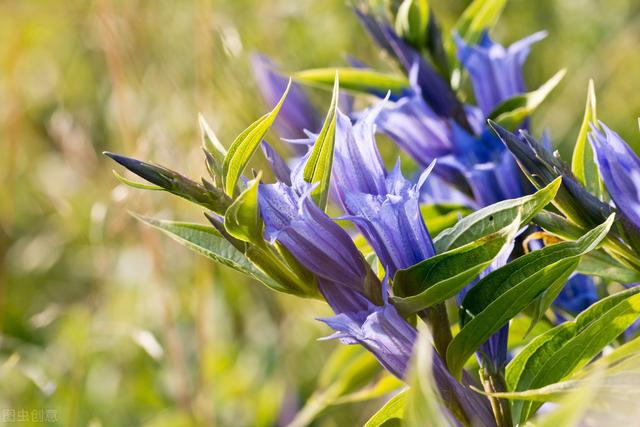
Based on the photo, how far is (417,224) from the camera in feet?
1.72

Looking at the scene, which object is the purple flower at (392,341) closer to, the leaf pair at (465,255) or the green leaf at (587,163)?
the leaf pair at (465,255)

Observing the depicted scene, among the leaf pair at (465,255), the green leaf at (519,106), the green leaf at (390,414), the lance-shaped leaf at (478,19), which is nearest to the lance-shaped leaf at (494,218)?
the leaf pair at (465,255)

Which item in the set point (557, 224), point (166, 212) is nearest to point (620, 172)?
point (557, 224)

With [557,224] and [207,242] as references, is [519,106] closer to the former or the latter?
[557,224]

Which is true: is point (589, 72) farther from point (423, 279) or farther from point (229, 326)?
point (423, 279)

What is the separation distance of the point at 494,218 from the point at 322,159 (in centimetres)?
11

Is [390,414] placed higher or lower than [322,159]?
lower

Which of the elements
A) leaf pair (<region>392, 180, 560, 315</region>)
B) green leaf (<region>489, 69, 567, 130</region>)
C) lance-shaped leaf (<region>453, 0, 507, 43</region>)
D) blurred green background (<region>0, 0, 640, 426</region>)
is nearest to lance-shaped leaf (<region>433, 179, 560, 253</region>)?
leaf pair (<region>392, 180, 560, 315</region>)

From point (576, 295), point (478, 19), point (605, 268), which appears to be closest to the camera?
point (605, 268)

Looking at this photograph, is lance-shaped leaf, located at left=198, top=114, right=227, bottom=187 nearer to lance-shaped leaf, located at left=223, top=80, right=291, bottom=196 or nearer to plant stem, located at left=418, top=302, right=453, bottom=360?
lance-shaped leaf, located at left=223, top=80, right=291, bottom=196

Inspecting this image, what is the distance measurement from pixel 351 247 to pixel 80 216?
1388 mm

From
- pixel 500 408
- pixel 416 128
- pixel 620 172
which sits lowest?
pixel 500 408

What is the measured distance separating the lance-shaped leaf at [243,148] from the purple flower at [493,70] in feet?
1.11

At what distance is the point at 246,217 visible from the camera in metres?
0.47
